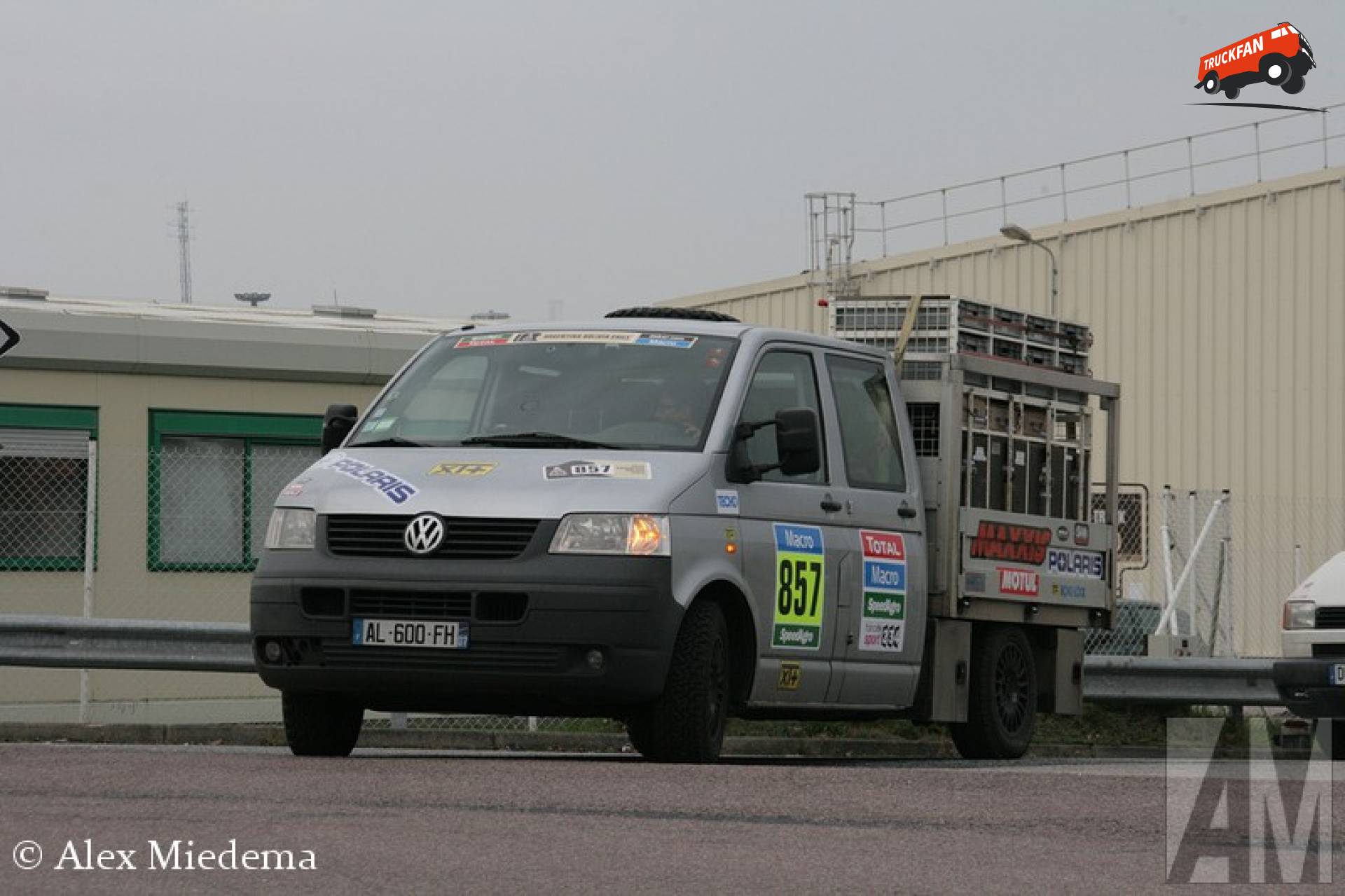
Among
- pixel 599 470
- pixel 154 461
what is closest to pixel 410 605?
pixel 599 470

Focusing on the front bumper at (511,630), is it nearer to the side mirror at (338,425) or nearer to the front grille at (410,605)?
the front grille at (410,605)

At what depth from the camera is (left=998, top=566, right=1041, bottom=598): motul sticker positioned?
13.7 meters

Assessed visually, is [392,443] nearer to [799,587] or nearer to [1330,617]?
[799,587]

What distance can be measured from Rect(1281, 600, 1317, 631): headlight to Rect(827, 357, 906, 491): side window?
415 cm

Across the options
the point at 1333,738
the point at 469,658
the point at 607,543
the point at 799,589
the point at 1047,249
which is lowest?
the point at 1333,738

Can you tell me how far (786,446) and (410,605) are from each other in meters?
1.79

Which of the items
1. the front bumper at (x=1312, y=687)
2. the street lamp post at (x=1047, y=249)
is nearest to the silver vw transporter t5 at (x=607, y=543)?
the front bumper at (x=1312, y=687)

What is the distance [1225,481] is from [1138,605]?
10.3 metres

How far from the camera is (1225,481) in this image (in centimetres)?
3553

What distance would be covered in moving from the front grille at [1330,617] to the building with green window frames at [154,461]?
8.59 m

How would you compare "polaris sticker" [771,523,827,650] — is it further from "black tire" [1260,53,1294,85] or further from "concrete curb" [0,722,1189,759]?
"black tire" [1260,53,1294,85]

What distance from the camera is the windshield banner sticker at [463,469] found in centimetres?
1079

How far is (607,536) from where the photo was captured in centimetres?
1054

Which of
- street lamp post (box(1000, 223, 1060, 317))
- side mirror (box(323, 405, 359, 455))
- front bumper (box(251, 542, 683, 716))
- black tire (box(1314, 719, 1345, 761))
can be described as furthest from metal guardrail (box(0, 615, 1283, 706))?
street lamp post (box(1000, 223, 1060, 317))
